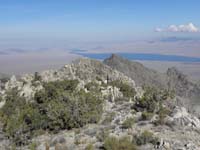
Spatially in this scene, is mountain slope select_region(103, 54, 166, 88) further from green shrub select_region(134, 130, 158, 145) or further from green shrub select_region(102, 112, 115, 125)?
green shrub select_region(134, 130, 158, 145)

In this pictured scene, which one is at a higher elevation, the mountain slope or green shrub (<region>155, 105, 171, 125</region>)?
green shrub (<region>155, 105, 171, 125</region>)

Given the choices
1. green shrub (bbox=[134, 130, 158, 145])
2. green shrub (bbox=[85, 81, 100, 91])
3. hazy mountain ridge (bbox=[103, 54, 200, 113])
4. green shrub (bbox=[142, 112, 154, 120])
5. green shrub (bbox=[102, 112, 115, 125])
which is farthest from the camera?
hazy mountain ridge (bbox=[103, 54, 200, 113])

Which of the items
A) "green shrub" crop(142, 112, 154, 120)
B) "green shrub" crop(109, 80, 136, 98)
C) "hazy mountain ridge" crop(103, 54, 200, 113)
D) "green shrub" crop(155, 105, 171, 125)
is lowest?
"hazy mountain ridge" crop(103, 54, 200, 113)

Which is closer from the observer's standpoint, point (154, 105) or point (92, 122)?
point (92, 122)

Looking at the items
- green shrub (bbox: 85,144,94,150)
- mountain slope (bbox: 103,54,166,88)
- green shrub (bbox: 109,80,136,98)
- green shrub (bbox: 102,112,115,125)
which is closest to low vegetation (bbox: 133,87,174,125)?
green shrub (bbox: 102,112,115,125)

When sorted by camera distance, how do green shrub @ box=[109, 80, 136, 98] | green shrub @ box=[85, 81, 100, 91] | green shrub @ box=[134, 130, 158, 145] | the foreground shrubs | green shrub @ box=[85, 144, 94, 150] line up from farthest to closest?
green shrub @ box=[109, 80, 136, 98]
green shrub @ box=[85, 81, 100, 91]
the foreground shrubs
green shrub @ box=[85, 144, 94, 150]
green shrub @ box=[134, 130, 158, 145]

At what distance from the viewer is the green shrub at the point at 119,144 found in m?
16.3

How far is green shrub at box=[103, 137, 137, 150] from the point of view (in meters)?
16.3

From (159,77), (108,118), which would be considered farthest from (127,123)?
(159,77)

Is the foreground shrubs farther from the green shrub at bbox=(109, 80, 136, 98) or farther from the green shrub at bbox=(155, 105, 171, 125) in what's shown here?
the green shrub at bbox=(109, 80, 136, 98)

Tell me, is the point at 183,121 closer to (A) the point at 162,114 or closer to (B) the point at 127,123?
(A) the point at 162,114

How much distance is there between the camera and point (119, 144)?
53.9ft

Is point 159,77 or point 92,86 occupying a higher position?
point 92,86

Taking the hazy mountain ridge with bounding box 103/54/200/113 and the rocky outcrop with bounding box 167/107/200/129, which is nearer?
the rocky outcrop with bounding box 167/107/200/129
